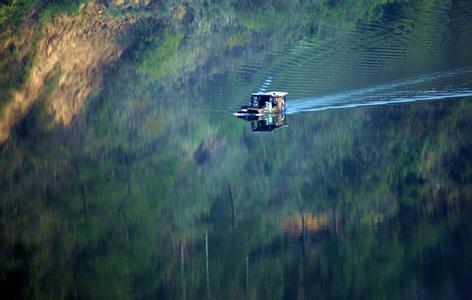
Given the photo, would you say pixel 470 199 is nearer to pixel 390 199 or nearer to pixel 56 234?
pixel 390 199

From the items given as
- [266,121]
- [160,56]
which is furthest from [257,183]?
[160,56]

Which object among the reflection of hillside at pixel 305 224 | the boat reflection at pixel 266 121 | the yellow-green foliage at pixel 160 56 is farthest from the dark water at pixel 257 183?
the yellow-green foliage at pixel 160 56

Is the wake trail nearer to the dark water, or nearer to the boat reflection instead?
the dark water

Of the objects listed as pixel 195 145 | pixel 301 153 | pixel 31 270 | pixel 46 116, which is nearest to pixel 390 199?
pixel 301 153

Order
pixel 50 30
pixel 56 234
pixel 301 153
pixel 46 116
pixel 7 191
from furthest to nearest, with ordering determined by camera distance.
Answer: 1. pixel 50 30
2. pixel 46 116
3. pixel 301 153
4. pixel 7 191
5. pixel 56 234

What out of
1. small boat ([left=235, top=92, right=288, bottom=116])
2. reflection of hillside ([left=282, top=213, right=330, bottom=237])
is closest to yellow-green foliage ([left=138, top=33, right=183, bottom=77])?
small boat ([left=235, top=92, right=288, bottom=116])

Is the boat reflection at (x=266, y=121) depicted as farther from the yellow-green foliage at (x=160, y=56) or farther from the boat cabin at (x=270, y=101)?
the yellow-green foliage at (x=160, y=56)
